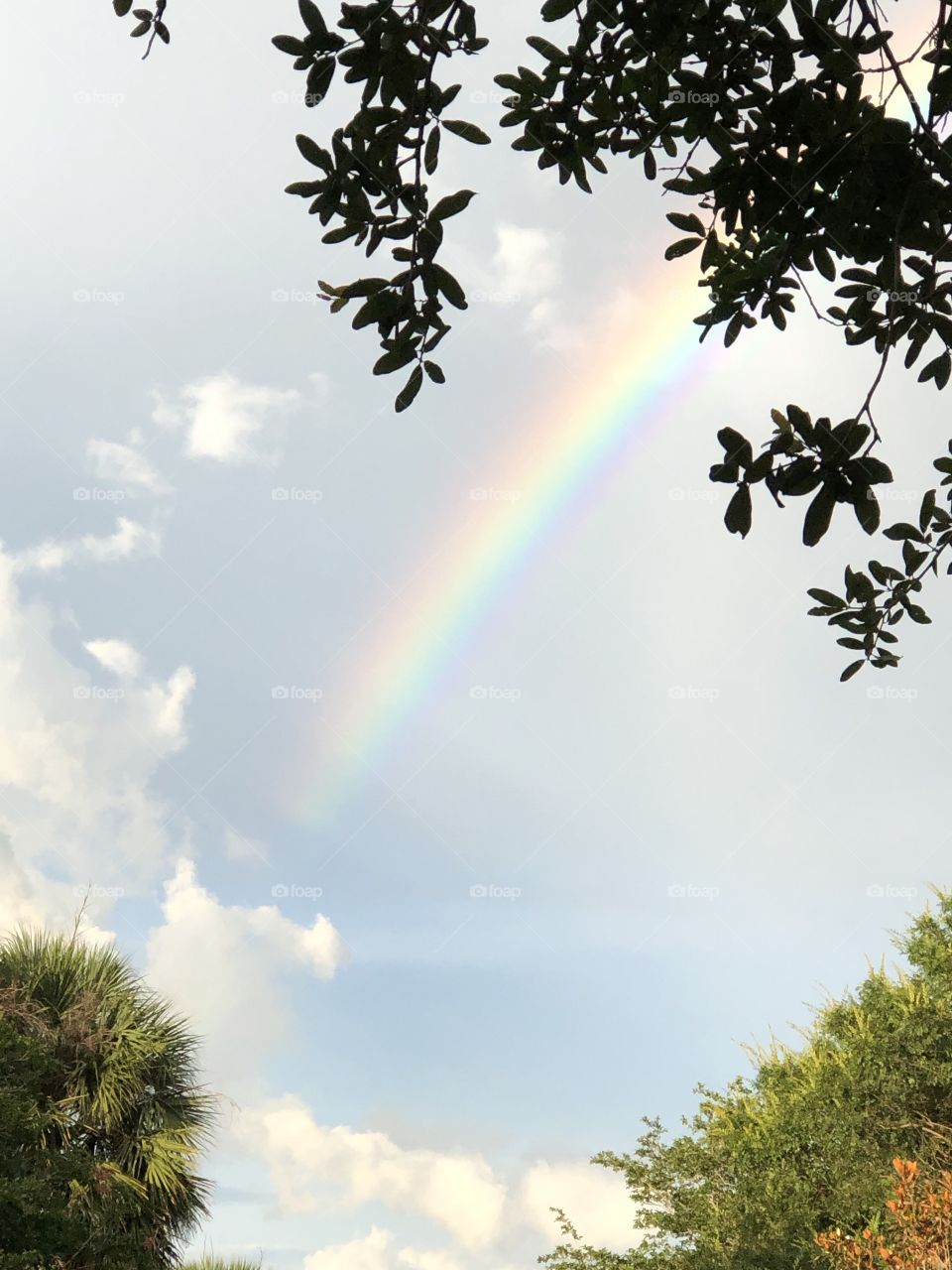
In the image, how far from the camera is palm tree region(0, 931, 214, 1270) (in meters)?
10.3

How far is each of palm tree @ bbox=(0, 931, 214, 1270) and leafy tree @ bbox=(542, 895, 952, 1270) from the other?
6.54m

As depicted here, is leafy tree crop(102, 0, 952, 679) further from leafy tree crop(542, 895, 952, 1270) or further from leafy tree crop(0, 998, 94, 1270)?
leafy tree crop(542, 895, 952, 1270)

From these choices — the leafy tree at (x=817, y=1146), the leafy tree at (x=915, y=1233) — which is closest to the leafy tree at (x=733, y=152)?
the leafy tree at (x=915, y=1233)

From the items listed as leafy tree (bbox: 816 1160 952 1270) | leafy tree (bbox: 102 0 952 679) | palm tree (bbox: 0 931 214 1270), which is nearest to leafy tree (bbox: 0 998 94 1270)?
palm tree (bbox: 0 931 214 1270)

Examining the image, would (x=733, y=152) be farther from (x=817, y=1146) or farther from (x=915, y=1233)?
(x=817, y=1146)

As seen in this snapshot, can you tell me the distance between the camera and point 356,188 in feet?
8.91

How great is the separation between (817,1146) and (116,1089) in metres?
8.93

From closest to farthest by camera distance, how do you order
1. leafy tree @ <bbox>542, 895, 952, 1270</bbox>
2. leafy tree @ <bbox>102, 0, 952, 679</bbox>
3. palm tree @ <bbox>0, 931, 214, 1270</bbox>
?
leafy tree @ <bbox>102, 0, 952, 679</bbox>
palm tree @ <bbox>0, 931, 214, 1270</bbox>
leafy tree @ <bbox>542, 895, 952, 1270</bbox>

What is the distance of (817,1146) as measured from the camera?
14.3 metres

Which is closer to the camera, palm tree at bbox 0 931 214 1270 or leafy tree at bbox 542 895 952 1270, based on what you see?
palm tree at bbox 0 931 214 1270

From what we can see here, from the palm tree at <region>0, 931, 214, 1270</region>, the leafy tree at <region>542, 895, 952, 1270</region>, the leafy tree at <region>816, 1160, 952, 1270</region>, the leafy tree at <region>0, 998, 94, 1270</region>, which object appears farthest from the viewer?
the leafy tree at <region>542, 895, 952, 1270</region>

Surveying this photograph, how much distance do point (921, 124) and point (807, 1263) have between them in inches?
523

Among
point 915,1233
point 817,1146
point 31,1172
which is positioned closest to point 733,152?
point 915,1233

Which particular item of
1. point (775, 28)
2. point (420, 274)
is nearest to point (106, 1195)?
point (420, 274)
